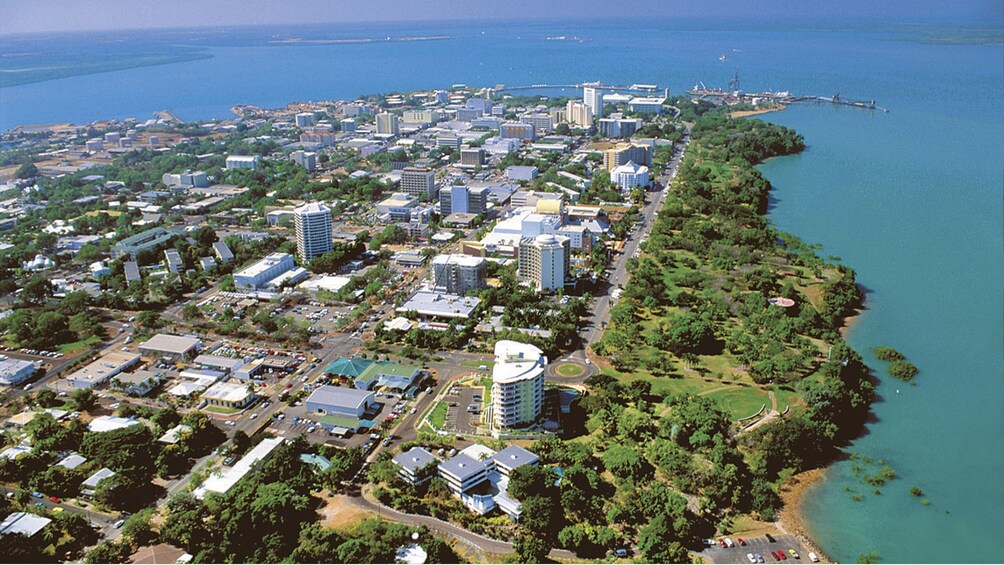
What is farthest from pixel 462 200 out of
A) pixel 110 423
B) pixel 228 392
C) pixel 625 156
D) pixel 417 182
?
pixel 110 423

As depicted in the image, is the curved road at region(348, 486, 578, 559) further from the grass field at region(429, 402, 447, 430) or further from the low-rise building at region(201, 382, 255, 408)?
the low-rise building at region(201, 382, 255, 408)

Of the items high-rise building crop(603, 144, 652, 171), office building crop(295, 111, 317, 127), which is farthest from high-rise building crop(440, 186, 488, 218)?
office building crop(295, 111, 317, 127)

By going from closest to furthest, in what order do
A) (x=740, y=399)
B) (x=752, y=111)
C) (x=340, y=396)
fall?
(x=340, y=396), (x=740, y=399), (x=752, y=111)

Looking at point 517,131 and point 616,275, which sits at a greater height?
point 517,131

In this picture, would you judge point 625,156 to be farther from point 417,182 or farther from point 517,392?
point 517,392

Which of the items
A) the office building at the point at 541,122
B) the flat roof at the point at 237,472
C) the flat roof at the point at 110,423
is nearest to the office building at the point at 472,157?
the office building at the point at 541,122

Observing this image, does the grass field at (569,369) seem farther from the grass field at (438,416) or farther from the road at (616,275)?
the grass field at (438,416)
